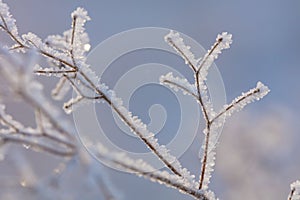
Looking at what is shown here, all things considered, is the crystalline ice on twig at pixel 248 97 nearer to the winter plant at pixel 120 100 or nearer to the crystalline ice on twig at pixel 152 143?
the winter plant at pixel 120 100

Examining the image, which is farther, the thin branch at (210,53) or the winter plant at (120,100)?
the thin branch at (210,53)

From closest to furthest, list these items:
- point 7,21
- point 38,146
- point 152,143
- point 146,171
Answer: point 38,146 → point 146,171 → point 152,143 → point 7,21

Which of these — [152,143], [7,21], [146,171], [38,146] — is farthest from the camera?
[7,21]

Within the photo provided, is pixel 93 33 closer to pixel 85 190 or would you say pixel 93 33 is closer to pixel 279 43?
pixel 279 43

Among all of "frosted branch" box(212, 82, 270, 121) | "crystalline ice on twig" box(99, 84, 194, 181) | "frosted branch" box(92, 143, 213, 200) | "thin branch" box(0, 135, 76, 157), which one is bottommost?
"thin branch" box(0, 135, 76, 157)

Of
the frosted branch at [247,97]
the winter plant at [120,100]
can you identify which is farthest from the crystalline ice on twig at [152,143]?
the frosted branch at [247,97]

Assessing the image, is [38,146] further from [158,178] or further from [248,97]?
[248,97]

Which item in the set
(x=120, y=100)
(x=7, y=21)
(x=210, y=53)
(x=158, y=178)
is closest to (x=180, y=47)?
(x=210, y=53)

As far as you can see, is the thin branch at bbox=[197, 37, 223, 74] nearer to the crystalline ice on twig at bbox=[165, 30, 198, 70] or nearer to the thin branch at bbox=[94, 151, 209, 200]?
the crystalline ice on twig at bbox=[165, 30, 198, 70]

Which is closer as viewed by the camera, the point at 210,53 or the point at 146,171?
the point at 146,171

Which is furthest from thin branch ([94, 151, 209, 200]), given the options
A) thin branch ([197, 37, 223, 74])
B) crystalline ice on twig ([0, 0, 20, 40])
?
crystalline ice on twig ([0, 0, 20, 40])

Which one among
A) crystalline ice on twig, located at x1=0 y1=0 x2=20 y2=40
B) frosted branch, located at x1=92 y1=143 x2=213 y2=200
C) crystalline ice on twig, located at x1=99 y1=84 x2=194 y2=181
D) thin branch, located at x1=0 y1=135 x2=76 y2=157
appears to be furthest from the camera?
crystalline ice on twig, located at x1=0 y1=0 x2=20 y2=40
